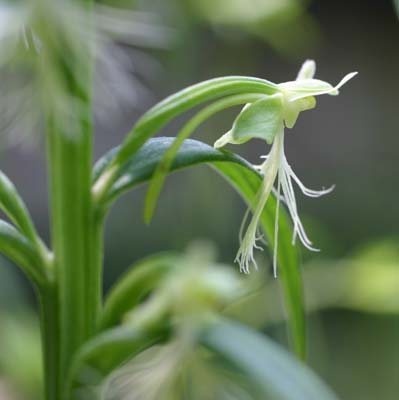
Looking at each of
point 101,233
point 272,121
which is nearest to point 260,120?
point 272,121

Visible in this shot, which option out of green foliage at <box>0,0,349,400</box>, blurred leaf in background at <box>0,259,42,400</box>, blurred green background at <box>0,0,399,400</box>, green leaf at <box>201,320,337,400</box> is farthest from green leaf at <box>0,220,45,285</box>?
blurred leaf in background at <box>0,259,42,400</box>

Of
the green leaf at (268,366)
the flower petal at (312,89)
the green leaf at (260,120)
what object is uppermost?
the flower petal at (312,89)

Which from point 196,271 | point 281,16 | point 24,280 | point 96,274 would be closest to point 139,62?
point 281,16

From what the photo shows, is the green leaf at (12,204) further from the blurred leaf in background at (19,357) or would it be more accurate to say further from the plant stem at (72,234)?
the blurred leaf in background at (19,357)

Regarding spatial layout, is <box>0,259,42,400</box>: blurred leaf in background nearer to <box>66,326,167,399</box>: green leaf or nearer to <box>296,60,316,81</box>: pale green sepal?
<box>66,326,167,399</box>: green leaf

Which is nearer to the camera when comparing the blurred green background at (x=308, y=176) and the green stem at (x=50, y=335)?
the green stem at (x=50, y=335)

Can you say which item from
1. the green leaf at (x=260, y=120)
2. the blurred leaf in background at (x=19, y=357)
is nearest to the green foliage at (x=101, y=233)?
the green leaf at (x=260, y=120)
